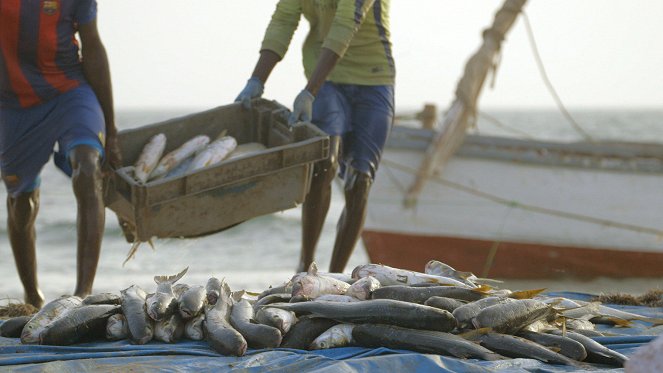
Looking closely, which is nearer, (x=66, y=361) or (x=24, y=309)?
(x=66, y=361)

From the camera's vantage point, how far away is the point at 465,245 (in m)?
12.2

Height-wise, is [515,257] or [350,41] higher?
[350,41]

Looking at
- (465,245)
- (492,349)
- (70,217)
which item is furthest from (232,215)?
(70,217)

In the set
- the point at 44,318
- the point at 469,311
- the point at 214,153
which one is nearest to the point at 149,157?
the point at 214,153

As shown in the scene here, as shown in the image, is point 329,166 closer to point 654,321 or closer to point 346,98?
point 346,98

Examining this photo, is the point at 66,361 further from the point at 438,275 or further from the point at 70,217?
the point at 70,217

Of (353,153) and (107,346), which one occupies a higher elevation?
(353,153)

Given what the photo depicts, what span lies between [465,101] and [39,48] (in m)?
6.99

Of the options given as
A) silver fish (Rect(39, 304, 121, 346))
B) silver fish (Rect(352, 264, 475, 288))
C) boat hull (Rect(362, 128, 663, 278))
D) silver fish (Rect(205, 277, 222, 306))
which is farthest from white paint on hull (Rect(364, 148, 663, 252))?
silver fish (Rect(39, 304, 121, 346))

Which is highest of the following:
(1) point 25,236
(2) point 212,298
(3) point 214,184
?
(3) point 214,184

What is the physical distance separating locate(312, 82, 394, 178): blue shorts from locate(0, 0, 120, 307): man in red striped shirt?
1.69 m

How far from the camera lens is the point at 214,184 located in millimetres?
5988

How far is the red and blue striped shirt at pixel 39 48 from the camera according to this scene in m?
5.97

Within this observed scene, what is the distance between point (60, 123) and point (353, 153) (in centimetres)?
220
